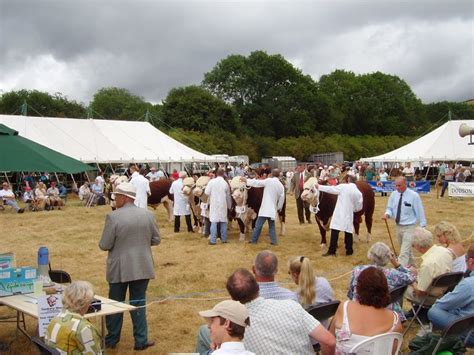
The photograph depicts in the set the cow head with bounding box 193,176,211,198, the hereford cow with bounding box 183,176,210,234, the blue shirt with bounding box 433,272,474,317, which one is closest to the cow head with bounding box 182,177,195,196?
the hereford cow with bounding box 183,176,210,234

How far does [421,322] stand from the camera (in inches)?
225

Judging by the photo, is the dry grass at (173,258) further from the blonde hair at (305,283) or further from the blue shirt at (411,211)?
the blonde hair at (305,283)

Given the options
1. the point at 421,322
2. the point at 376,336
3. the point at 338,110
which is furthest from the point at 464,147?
the point at 338,110

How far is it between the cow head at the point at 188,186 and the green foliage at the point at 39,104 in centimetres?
4693

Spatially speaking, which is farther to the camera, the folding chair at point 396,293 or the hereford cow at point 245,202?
the hereford cow at point 245,202

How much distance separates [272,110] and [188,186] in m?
50.4

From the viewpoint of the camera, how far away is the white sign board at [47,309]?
166 inches

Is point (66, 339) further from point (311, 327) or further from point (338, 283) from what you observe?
point (338, 283)

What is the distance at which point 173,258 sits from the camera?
10.4m

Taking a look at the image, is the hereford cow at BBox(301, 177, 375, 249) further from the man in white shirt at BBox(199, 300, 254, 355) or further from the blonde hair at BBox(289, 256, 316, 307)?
the man in white shirt at BBox(199, 300, 254, 355)

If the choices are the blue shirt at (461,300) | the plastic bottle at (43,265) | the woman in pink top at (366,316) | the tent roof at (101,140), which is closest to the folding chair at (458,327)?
the woman in pink top at (366,316)

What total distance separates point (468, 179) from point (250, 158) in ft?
86.0

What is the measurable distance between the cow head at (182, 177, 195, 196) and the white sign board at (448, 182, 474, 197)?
50.5 ft

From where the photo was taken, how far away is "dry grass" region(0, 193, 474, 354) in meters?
6.25
